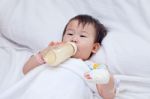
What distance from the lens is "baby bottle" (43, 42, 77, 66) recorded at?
119 cm

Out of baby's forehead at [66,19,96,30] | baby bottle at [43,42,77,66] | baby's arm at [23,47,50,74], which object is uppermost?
baby's forehead at [66,19,96,30]

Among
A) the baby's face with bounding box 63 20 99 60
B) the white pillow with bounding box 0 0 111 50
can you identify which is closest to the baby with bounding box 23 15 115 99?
the baby's face with bounding box 63 20 99 60

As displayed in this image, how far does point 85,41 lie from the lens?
4.29 feet

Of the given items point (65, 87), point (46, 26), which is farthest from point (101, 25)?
point (65, 87)

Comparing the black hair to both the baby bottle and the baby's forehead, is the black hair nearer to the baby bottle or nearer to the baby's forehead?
the baby's forehead

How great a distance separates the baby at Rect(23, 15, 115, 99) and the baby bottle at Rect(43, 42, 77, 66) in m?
0.05

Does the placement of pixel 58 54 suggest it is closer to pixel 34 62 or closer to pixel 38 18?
pixel 34 62

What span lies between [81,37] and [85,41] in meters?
0.02

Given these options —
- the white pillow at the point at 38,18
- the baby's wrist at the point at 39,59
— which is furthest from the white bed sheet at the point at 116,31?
the baby's wrist at the point at 39,59

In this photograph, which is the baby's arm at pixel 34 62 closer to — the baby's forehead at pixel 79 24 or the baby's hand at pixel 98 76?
the baby's forehead at pixel 79 24

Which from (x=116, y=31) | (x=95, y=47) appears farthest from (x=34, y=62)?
(x=116, y=31)

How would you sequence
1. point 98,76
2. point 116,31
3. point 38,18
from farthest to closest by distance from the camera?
1. point 38,18
2. point 116,31
3. point 98,76

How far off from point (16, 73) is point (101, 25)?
16.2 inches

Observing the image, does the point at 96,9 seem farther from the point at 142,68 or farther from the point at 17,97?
the point at 17,97
